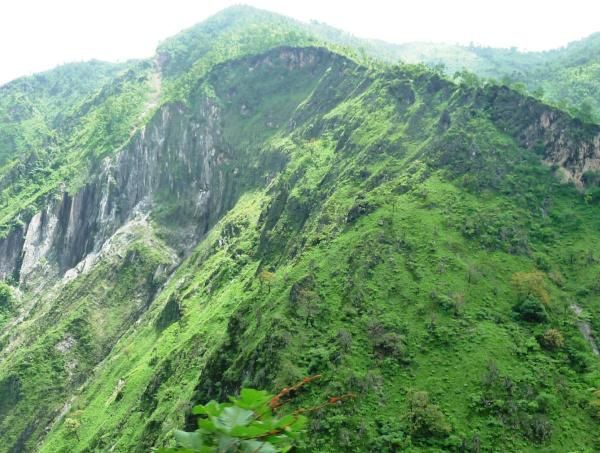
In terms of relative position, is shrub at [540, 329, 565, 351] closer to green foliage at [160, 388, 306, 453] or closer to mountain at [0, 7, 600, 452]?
mountain at [0, 7, 600, 452]

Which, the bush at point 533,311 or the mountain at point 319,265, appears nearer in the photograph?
the mountain at point 319,265

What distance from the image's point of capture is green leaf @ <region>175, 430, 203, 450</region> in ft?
14.8

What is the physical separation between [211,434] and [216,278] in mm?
79851

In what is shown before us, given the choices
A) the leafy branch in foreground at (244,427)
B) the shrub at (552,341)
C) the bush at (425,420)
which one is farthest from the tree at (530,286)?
the leafy branch in foreground at (244,427)

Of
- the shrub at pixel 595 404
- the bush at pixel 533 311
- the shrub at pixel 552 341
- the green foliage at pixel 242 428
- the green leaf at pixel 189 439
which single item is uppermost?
the green foliage at pixel 242 428

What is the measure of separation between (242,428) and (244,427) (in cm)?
2

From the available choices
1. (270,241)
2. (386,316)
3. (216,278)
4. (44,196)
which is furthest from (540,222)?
(44,196)

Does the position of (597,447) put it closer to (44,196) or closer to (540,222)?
(540,222)

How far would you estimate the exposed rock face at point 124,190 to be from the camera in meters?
126

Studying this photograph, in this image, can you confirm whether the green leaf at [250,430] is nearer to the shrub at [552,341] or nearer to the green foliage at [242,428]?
the green foliage at [242,428]

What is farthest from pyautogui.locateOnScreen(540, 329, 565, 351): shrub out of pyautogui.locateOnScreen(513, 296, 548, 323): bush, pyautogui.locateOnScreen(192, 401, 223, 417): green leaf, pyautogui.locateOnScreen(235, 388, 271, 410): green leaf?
Result: pyautogui.locateOnScreen(192, 401, 223, 417): green leaf

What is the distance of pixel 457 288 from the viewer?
4738cm

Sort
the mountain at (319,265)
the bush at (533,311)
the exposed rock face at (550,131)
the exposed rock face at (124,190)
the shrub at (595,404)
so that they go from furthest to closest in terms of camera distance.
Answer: the exposed rock face at (124,190) < the exposed rock face at (550,131) < the bush at (533,311) < the mountain at (319,265) < the shrub at (595,404)

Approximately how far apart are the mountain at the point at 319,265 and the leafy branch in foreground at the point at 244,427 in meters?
4.75
